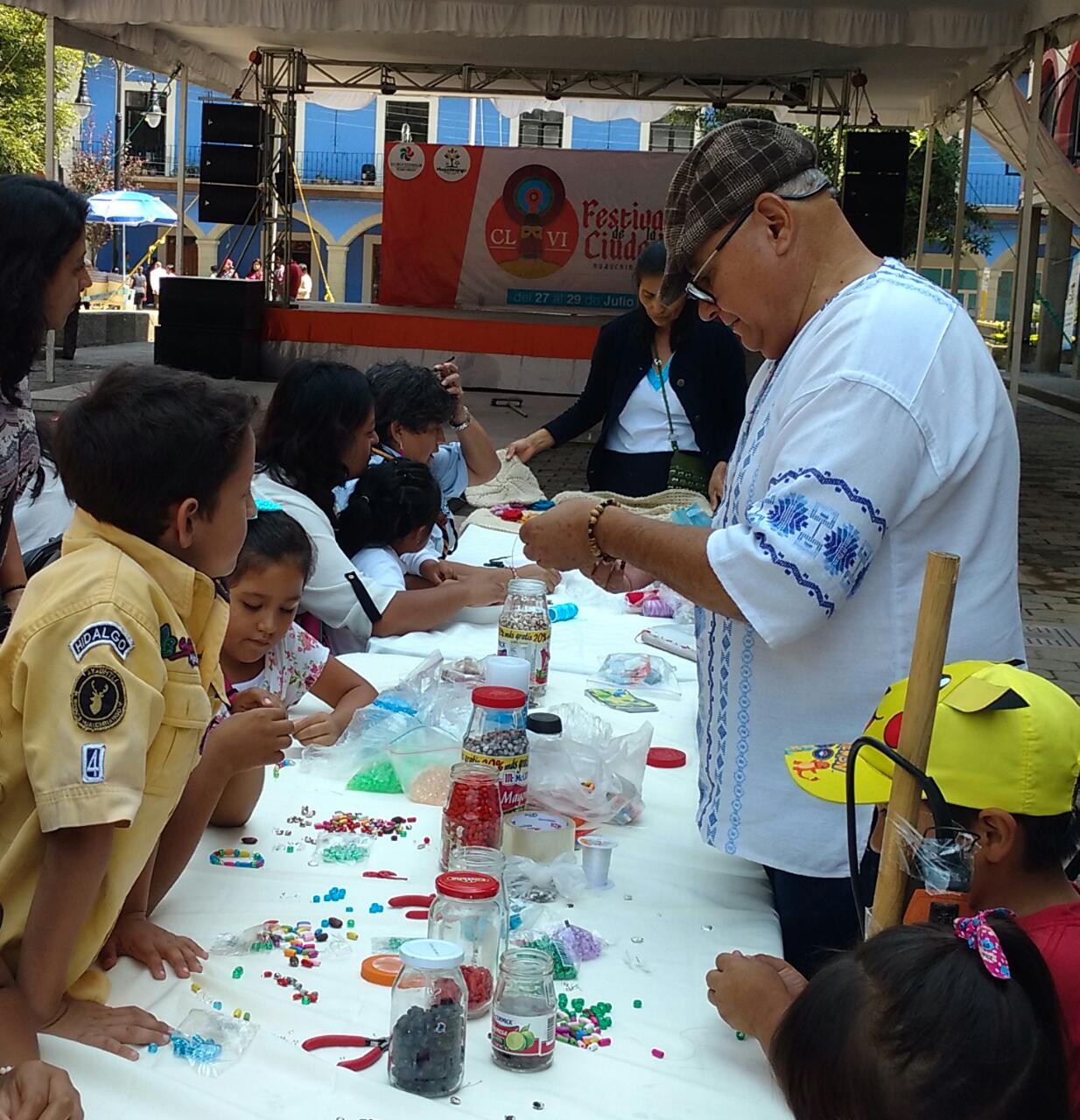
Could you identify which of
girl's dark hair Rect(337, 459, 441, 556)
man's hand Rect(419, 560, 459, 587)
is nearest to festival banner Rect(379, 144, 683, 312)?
man's hand Rect(419, 560, 459, 587)

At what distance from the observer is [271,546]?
2.52 m

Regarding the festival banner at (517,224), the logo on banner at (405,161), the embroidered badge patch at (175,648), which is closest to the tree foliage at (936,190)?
the festival banner at (517,224)

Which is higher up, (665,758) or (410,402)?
(410,402)

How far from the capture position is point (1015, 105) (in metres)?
10.9

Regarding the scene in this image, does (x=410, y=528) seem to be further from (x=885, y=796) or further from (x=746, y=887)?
(x=885, y=796)

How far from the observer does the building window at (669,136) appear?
32.1 metres

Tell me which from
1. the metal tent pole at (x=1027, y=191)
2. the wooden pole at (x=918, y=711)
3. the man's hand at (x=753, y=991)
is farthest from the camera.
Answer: the metal tent pole at (x=1027, y=191)

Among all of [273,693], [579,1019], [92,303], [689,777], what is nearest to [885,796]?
[579,1019]

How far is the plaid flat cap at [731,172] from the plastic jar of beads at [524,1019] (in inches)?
42.2

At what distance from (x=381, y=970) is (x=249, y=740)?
1.24 ft

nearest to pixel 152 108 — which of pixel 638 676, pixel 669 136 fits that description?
pixel 638 676

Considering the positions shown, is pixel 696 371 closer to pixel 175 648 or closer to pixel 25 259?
pixel 25 259

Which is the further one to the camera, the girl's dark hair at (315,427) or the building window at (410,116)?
the building window at (410,116)

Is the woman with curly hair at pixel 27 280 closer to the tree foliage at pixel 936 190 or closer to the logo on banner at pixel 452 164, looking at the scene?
the logo on banner at pixel 452 164
